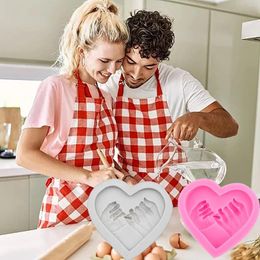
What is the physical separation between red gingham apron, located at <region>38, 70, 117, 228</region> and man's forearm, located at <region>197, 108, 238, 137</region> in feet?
1.02

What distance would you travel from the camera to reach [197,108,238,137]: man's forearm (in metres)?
1.16

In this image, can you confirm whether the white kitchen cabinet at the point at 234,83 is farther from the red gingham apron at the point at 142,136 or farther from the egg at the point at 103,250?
the egg at the point at 103,250

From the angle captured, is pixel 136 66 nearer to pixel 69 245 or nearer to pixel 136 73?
pixel 136 73

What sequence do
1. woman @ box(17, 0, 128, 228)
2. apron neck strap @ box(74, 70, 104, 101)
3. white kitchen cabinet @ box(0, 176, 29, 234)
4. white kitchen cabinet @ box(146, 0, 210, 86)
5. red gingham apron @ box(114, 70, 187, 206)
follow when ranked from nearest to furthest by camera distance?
woman @ box(17, 0, 128, 228) → apron neck strap @ box(74, 70, 104, 101) → red gingham apron @ box(114, 70, 187, 206) → white kitchen cabinet @ box(0, 176, 29, 234) → white kitchen cabinet @ box(146, 0, 210, 86)

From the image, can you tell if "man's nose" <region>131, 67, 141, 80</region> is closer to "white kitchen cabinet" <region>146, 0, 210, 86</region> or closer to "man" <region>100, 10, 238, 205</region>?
"man" <region>100, 10, 238, 205</region>

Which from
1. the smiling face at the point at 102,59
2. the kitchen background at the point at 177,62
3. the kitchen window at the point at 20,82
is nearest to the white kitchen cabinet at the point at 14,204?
the kitchen background at the point at 177,62

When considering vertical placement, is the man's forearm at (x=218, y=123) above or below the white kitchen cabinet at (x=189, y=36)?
below

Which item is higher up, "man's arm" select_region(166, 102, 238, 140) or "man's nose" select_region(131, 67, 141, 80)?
"man's nose" select_region(131, 67, 141, 80)

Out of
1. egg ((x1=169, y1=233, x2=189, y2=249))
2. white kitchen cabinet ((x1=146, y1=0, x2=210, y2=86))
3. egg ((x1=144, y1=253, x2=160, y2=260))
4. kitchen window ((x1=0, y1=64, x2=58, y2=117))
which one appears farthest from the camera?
white kitchen cabinet ((x1=146, y1=0, x2=210, y2=86))

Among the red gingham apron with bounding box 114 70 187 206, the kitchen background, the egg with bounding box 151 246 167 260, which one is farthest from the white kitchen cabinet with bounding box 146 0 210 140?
the egg with bounding box 151 246 167 260

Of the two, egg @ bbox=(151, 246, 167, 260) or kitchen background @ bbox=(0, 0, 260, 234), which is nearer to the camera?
egg @ bbox=(151, 246, 167, 260)

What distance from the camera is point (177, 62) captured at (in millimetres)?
2090

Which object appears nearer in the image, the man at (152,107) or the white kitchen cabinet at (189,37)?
the man at (152,107)

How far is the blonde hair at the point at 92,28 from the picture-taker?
3.35 ft
